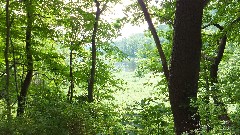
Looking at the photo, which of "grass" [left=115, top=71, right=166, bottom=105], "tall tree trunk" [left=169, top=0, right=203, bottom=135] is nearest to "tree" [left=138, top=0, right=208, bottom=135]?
"tall tree trunk" [left=169, top=0, right=203, bottom=135]

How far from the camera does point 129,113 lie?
999cm

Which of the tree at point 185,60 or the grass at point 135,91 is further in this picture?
the grass at point 135,91

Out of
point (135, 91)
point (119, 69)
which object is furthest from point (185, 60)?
point (135, 91)

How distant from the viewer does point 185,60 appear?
5.62 meters

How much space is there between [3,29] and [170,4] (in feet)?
21.2

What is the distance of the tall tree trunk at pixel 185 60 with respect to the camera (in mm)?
5562

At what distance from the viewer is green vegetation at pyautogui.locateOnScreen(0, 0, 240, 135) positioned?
5504mm

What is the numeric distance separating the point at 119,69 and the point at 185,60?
13749mm

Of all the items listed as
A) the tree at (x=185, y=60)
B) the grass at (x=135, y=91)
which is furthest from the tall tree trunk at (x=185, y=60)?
the grass at (x=135, y=91)

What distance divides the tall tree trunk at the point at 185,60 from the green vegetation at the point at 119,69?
0.02m

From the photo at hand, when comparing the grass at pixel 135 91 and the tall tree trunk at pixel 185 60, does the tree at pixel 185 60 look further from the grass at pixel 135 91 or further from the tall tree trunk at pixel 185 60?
the grass at pixel 135 91

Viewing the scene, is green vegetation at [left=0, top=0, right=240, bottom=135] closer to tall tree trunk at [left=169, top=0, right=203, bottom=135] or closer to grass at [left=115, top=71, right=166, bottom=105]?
tall tree trunk at [left=169, top=0, right=203, bottom=135]

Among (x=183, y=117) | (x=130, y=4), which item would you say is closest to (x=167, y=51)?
(x=130, y=4)

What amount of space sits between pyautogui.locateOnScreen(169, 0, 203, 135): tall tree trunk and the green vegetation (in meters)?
0.02
